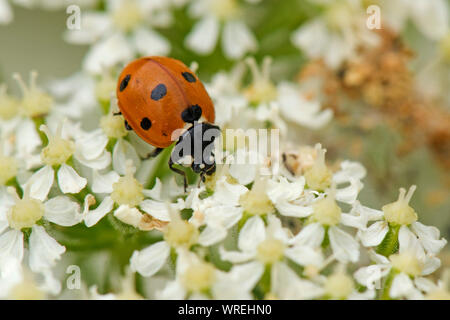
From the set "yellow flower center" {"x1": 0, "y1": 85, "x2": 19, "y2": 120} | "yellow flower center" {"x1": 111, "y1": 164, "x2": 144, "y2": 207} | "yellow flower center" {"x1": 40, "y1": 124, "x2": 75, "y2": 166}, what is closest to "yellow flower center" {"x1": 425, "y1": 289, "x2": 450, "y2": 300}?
"yellow flower center" {"x1": 111, "y1": 164, "x2": 144, "y2": 207}

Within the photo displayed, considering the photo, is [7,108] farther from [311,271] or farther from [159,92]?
[311,271]

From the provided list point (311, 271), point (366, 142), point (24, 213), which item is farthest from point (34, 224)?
point (366, 142)

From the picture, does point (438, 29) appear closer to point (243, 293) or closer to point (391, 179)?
point (391, 179)

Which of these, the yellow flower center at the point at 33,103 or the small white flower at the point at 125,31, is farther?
the small white flower at the point at 125,31

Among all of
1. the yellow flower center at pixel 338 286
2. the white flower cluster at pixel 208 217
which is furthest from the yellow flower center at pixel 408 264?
the yellow flower center at pixel 338 286

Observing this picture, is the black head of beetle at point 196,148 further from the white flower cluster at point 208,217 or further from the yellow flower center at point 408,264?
the yellow flower center at point 408,264

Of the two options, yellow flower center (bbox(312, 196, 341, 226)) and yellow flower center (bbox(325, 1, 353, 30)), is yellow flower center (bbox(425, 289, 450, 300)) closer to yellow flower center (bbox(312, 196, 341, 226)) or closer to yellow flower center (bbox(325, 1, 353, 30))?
yellow flower center (bbox(312, 196, 341, 226))
